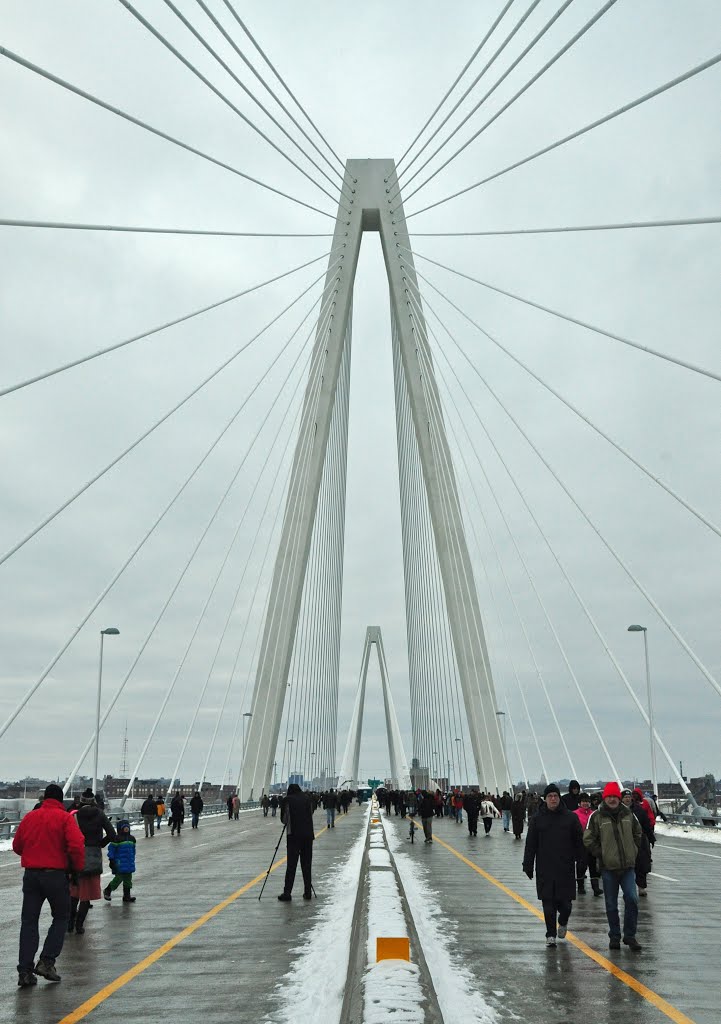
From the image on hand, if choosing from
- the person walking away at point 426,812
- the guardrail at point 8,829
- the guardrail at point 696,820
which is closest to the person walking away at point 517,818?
the person walking away at point 426,812

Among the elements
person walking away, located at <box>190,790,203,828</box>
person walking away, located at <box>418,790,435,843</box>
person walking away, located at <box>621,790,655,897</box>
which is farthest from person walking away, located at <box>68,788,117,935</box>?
person walking away, located at <box>190,790,203,828</box>

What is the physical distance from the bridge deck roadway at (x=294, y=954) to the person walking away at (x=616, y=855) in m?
0.26

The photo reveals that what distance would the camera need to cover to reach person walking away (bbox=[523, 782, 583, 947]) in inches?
376

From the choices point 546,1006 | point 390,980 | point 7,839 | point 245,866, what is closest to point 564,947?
point 546,1006

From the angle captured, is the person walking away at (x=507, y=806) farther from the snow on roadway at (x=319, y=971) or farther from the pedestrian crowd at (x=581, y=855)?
the pedestrian crowd at (x=581, y=855)

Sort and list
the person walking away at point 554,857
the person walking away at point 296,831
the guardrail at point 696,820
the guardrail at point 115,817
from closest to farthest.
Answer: the person walking away at point 554,857 → the person walking away at point 296,831 → the guardrail at point 115,817 → the guardrail at point 696,820

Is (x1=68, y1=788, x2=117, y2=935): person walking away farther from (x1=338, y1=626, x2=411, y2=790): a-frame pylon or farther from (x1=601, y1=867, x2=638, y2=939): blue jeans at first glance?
(x1=338, y1=626, x2=411, y2=790): a-frame pylon

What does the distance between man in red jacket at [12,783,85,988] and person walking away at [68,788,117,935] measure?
1.73 metres

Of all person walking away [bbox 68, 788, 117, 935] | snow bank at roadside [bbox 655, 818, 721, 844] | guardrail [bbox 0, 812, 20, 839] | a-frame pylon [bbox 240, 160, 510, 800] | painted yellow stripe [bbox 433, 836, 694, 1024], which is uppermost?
a-frame pylon [bbox 240, 160, 510, 800]

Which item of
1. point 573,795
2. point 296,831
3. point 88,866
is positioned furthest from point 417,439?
point 88,866

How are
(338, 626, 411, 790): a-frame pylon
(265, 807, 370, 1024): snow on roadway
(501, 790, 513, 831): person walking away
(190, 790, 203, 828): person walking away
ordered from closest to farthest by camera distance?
(265, 807, 370, 1024): snow on roadway < (501, 790, 513, 831): person walking away < (190, 790, 203, 828): person walking away < (338, 626, 411, 790): a-frame pylon

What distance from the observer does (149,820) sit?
104ft

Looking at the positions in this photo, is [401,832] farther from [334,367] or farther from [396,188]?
[396,188]

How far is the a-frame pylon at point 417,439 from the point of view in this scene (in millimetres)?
33156
